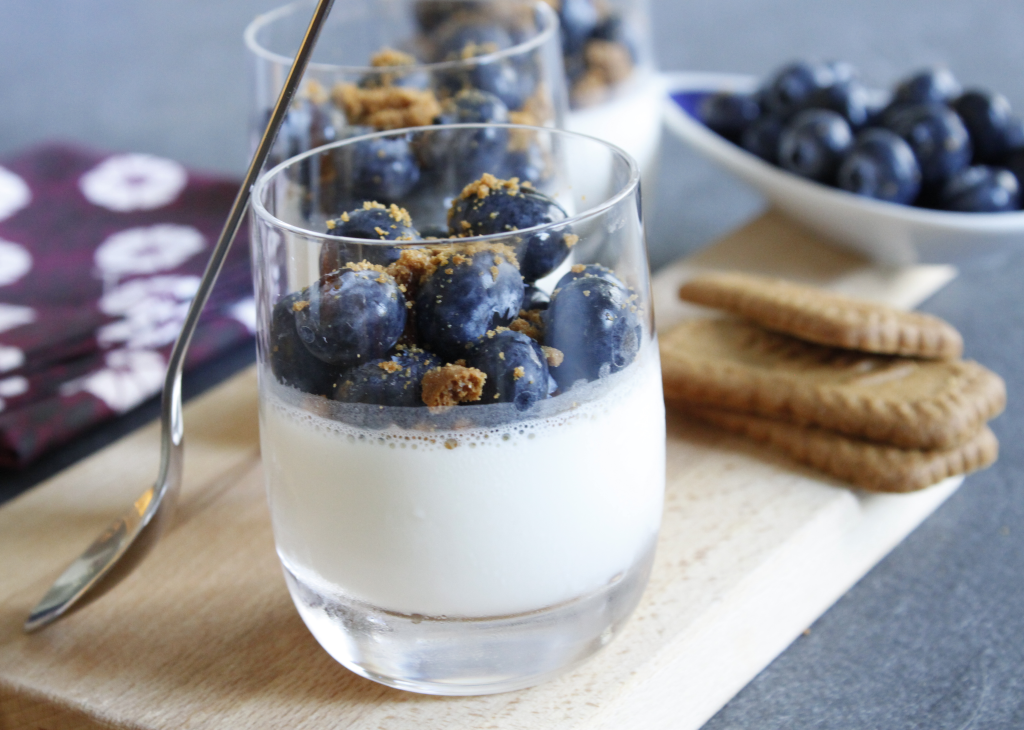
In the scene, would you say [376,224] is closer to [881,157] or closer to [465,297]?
[465,297]

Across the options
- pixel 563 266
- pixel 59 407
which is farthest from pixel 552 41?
pixel 59 407

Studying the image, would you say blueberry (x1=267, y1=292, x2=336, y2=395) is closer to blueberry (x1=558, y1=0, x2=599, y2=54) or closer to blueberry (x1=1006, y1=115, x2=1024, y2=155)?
blueberry (x1=558, y1=0, x2=599, y2=54)

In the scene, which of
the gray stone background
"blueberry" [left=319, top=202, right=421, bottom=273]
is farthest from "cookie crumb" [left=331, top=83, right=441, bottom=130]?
the gray stone background

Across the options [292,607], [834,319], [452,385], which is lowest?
[292,607]

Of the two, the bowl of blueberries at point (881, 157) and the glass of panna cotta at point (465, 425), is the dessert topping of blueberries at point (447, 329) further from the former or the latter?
the bowl of blueberries at point (881, 157)

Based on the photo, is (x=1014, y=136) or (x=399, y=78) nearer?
(x=399, y=78)

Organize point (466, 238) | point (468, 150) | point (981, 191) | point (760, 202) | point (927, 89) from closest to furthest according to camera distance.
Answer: point (466, 238) < point (468, 150) < point (981, 191) < point (927, 89) < point (760, 202)

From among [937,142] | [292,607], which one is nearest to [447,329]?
[292,607]
